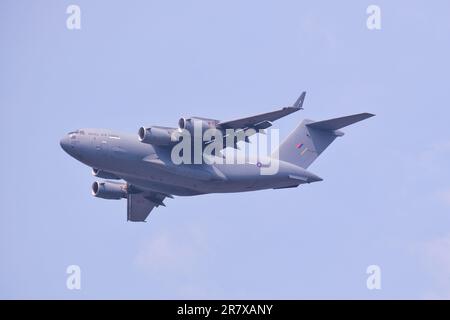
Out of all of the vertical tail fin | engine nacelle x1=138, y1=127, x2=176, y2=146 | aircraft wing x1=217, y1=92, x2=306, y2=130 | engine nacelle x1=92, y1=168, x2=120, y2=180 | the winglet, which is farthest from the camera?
the vertical tail fin

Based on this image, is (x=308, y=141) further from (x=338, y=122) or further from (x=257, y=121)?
(x=257, y=121)

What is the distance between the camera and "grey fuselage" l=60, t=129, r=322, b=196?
3425 cm

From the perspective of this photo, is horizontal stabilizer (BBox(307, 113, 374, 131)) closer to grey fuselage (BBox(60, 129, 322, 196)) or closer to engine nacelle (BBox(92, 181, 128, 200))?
grey fuselage (BBox(60, 129, 322, 196))

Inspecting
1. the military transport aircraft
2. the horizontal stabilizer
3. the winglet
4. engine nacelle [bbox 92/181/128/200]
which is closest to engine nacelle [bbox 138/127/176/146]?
the military transport aircraft

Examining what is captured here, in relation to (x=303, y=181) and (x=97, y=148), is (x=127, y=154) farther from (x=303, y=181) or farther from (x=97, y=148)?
(x=303, y=181)

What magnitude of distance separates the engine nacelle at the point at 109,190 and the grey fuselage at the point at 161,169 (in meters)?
2.24

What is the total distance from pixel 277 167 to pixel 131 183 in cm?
489

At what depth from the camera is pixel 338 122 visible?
124ft

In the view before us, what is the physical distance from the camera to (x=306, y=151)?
38.5 meters

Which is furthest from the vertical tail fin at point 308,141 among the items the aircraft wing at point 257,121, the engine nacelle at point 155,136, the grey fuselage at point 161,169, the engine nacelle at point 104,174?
the engine nacelle at point 104,174

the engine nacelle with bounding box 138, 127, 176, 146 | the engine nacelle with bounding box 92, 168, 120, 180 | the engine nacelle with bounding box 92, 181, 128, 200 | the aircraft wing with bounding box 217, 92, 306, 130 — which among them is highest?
the aircraft wing with bounding box 217, 92, 306, 130

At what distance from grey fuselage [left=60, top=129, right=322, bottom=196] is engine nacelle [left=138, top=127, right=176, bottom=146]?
24 centimetres

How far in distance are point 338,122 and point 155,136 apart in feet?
22.4
